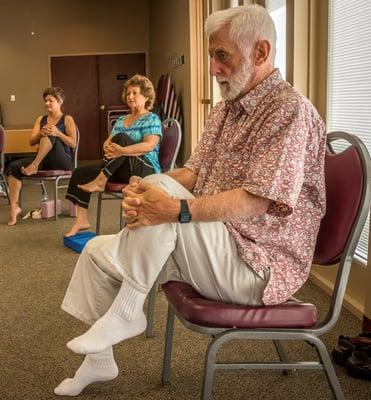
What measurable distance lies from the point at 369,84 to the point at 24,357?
1.89 metres

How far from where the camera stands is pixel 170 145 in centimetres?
348

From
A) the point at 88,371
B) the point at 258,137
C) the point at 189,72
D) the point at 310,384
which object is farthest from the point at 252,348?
the point at 189,72

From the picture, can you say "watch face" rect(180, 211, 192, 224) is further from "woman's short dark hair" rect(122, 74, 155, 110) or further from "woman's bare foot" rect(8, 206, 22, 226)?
"woman's bare foot" rect(8, 206, 22, 226)

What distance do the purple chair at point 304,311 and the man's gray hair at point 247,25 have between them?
345mm

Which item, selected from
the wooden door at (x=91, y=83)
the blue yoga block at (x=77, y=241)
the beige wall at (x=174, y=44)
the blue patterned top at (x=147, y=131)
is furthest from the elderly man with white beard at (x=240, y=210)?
the wooden door at (x=91, y=83)

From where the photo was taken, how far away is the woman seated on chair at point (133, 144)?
344cm

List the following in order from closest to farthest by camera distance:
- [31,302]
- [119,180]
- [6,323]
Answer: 1. [6,323]
2. [31,302]
3. [119,180]

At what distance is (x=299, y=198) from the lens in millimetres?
1393

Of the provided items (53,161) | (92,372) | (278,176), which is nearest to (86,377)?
(92,372)

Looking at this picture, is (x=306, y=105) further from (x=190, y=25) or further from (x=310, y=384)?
(x=190, y=25)

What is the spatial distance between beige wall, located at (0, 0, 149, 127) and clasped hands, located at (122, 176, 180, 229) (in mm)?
9340

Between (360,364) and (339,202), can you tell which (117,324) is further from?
(360,364)

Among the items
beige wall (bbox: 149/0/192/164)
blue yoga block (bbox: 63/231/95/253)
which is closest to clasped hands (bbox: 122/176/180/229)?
blue yoga block (bbox: 63/231/95/253)

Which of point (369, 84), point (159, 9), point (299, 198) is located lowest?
point (299, 198)
